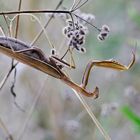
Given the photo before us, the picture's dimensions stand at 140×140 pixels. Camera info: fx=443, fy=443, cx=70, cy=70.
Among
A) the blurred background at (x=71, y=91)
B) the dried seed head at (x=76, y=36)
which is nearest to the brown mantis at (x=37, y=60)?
the dried seed head at (x=76, y=36)

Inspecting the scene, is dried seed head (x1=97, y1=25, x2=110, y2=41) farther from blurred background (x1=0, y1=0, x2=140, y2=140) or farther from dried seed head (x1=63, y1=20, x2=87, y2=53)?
blurred background (x1=0, y1=0, x2=140, y2=140)

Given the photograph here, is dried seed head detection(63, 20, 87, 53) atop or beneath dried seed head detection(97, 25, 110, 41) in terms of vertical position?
atop

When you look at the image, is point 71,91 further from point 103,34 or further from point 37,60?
point 37,60

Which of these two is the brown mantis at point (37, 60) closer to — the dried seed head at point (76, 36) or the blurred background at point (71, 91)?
the dried seed head at point (76, 36)

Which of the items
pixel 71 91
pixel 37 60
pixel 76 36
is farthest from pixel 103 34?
pixel 71 91

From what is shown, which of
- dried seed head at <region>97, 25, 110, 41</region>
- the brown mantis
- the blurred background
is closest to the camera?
the brown mantis

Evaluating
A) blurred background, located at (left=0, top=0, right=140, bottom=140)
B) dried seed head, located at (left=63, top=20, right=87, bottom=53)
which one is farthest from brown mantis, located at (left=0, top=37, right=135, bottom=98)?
blurred background, located at (left=0, top=0, right=140, bottom=140)

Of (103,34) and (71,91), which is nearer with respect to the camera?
(103,34)

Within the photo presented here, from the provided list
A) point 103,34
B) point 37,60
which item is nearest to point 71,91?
point 103,34

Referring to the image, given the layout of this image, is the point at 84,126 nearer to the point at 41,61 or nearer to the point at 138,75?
the point at 138,75

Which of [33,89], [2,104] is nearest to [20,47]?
[33,89]

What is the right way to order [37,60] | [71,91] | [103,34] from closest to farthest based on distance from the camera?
1. [37,60]
2. [103,34]
3. [71,91]

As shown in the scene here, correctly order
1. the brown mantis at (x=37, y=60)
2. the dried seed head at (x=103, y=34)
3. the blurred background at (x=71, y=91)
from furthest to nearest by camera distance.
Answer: the blurred background at (x=71, y=91)
the dried seed head at (x=103, y=34)
the brown mantis at (x=37, y=60)

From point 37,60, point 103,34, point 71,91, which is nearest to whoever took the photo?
point 37,60
